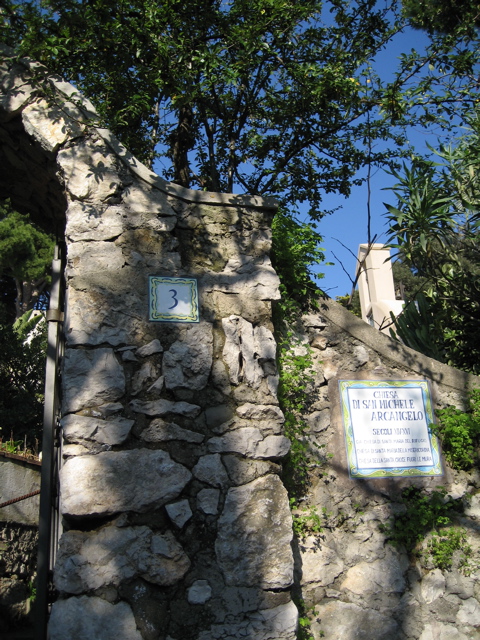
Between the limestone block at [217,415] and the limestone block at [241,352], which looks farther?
the limestone block at [241,352]

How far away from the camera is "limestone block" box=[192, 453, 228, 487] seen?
3264mm

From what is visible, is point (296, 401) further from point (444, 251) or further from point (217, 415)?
point (444, 251)

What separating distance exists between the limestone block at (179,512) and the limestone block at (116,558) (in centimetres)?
7

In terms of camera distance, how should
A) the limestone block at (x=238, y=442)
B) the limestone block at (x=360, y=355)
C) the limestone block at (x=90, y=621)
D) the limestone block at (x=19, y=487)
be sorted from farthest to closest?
the limestone block at (x=19, y=487) → the limestone block at (x=360, y=355) → the limestone block at (x=238, y=442) → the limestone block at (x=90, y=621)

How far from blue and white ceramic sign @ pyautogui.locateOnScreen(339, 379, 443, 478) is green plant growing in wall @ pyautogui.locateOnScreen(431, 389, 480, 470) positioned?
6 centimetres

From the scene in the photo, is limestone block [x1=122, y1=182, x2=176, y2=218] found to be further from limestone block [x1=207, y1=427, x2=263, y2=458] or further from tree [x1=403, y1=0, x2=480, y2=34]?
tree [x1=403, y1=0, x2=480, y2=34]

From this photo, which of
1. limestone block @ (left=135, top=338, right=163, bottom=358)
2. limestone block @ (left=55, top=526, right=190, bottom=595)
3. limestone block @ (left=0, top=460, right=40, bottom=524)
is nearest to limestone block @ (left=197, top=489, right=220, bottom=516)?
limestone block @ (left=55, top=526, right=190, bottom=595)

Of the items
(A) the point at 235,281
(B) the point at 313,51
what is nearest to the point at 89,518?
(A) the point at 235,281

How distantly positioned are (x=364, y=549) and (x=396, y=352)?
1.30m

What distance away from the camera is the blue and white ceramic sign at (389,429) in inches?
155

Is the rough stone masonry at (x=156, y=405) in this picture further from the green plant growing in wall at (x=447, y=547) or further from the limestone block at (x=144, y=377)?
the green plant growing in wall at (x=447, y=547)

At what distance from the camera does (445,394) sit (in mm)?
4270

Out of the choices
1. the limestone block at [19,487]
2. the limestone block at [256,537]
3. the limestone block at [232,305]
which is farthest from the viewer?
the limestone block at [19,487]

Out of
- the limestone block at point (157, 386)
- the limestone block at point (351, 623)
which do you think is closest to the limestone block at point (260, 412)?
the limestone block at point (157, 386)
